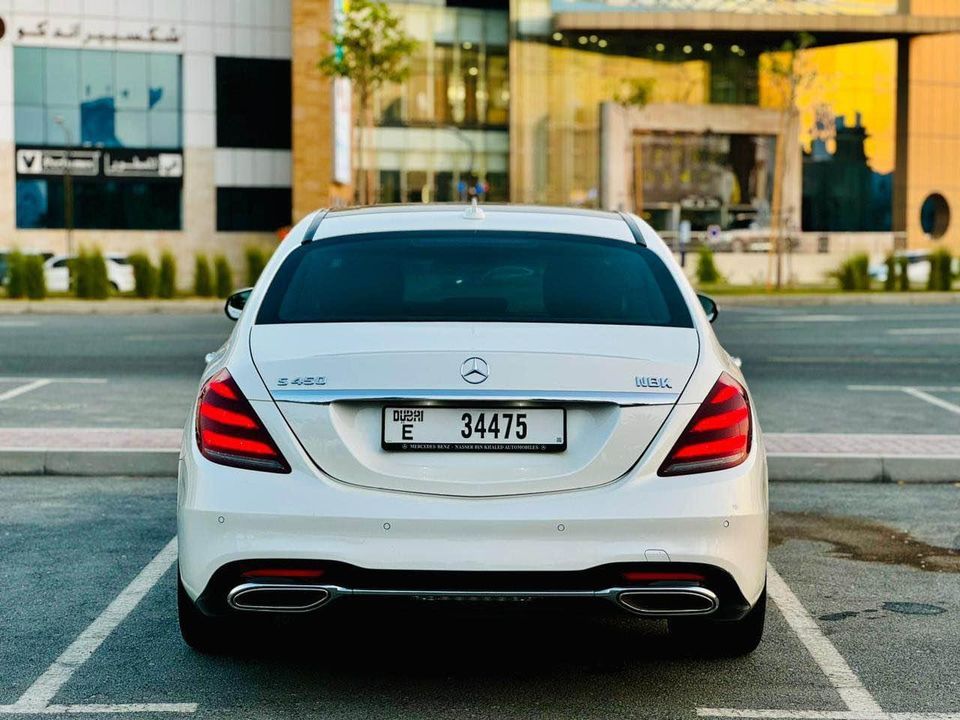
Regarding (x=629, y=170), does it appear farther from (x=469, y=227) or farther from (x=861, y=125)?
(x=469, y=227)

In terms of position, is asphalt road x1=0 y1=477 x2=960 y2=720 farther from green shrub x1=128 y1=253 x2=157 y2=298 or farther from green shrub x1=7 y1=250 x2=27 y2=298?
green shrub x1=128 y1=253 x2=157 y2=298

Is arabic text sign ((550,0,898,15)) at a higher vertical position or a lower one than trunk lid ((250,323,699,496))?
higher

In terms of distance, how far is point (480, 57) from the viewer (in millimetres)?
67125

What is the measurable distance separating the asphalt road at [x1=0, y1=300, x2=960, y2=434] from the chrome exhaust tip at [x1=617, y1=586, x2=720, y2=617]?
707 centimetres

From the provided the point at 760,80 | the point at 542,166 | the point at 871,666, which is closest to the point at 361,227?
the point at 871,666

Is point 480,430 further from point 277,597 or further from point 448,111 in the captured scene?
point 448,111

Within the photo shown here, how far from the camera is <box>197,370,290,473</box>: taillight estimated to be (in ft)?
15.1

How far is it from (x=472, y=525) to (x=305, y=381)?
650 mm

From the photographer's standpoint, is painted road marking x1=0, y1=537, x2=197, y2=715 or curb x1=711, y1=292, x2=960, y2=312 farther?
curb x1=711, y1=292, x2=960, y2=312

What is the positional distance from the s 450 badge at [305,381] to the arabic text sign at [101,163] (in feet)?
177

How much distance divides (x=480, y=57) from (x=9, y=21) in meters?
20.1

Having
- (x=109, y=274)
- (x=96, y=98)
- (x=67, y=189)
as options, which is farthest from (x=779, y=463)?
(x=96, y=98)

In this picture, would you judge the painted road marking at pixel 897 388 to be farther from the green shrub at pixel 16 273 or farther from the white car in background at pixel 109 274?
the white car in background at pixel 109 274

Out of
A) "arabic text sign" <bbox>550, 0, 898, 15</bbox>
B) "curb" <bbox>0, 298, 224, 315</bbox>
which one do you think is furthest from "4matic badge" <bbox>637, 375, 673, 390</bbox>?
"arabic text sign" <bbox>550, 0, 898, 15</bbox>
